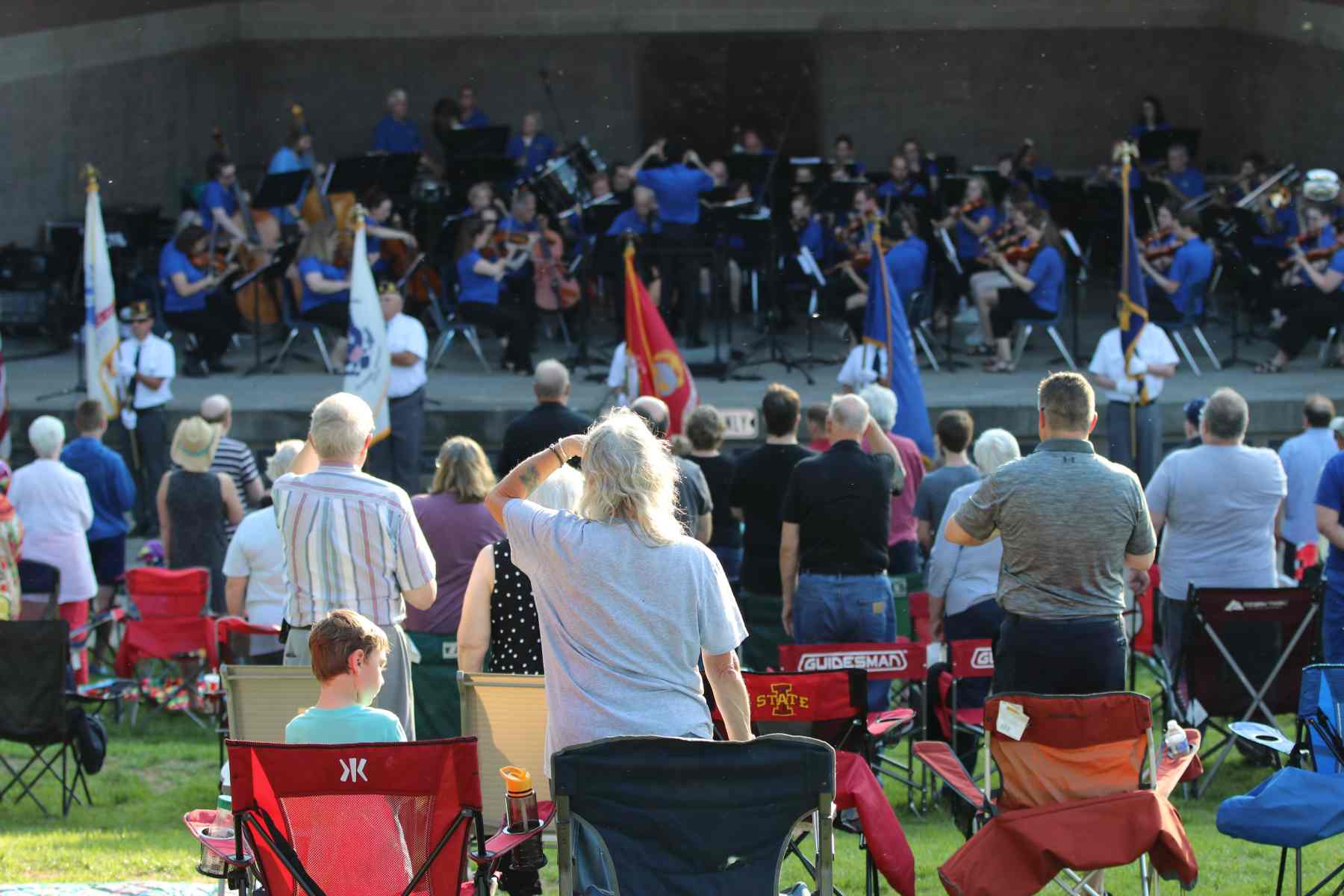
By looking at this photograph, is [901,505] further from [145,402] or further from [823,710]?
[145,402]

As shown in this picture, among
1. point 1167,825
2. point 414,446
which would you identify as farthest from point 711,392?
point 1167,825

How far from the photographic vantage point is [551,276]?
14.1m

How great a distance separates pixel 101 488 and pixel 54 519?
2.83 feet

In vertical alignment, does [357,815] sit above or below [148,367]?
below

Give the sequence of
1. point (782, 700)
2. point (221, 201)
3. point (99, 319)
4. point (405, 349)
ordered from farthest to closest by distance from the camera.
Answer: point (221, 201), point (99, 319), point (405, 349), point (782, 700)

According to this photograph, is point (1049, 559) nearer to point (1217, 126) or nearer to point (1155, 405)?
point (1155, 405)

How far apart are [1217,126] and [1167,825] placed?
16.4 metres

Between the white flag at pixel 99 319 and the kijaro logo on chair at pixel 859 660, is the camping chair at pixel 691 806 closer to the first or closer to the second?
the kijaro logo on chair at pixel 859 660

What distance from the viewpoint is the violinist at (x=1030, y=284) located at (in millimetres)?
13406

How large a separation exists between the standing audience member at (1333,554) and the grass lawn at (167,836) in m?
0.64

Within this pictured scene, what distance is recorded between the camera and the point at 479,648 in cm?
488

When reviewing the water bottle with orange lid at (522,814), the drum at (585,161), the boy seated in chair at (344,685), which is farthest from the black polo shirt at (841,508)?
the drum at (585,161)

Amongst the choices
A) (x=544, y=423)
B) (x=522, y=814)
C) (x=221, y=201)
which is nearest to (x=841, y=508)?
(x=544, y=423)

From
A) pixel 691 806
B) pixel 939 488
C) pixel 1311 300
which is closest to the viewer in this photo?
pixel 691 806
